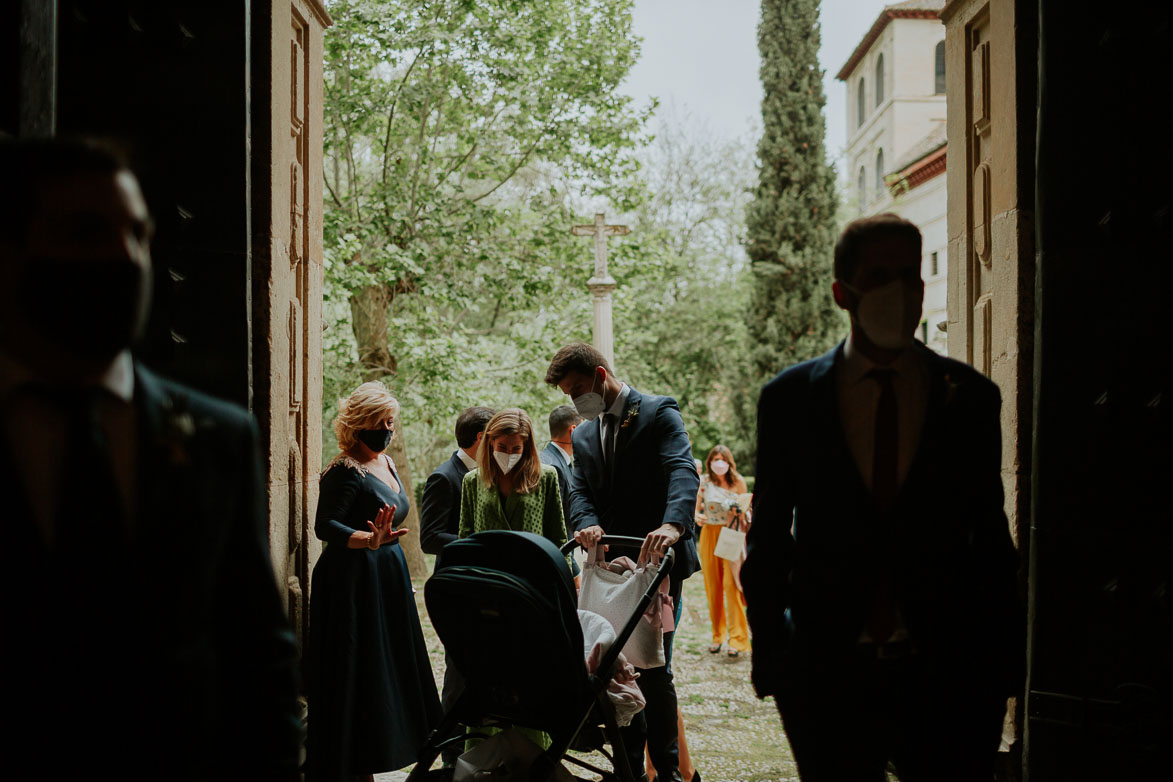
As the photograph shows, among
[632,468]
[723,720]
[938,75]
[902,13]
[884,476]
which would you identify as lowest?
[723,720]

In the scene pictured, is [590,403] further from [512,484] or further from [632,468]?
[512,484]

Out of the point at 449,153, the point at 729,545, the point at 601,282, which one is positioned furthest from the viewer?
the point at 449,153

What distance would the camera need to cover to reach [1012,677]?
2.12 meters

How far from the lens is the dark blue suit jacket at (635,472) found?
450cm

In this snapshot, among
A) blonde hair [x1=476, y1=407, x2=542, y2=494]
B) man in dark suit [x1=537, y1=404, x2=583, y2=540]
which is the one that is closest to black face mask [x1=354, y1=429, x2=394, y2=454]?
blonde hair [x1=476, y1=407, x2=542, y2=494]

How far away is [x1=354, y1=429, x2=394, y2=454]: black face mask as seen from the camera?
15.0 ft

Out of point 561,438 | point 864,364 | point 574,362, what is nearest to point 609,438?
point 574,362

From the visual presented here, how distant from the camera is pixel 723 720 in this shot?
6461 mm

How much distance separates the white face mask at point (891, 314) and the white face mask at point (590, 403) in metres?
2.42

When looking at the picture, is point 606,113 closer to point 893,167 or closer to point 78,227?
point 78,227

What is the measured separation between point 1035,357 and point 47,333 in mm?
3317

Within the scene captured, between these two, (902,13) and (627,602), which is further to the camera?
(902,13)

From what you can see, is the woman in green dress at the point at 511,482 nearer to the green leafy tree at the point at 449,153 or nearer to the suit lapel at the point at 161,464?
the suit lapel at the point at 161,464

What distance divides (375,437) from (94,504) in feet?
10.5
